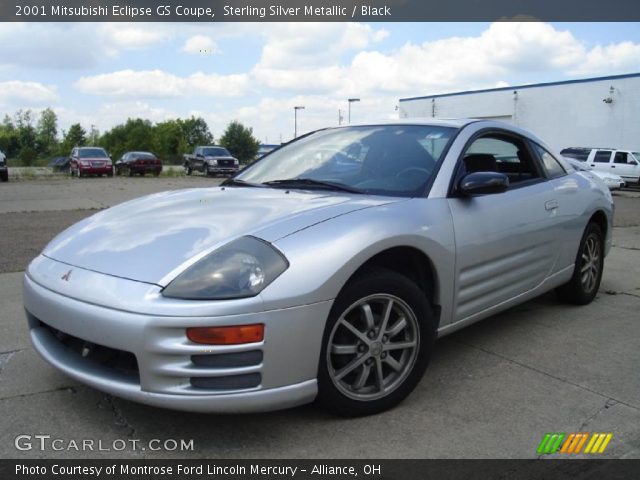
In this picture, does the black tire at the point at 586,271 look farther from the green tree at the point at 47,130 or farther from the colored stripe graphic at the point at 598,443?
the green tree at the point at 47,130

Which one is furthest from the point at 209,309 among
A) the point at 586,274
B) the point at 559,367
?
the point at 586,274

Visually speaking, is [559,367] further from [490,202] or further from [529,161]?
[529,161]

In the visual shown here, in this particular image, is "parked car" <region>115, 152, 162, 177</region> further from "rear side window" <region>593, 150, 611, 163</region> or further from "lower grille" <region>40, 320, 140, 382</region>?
"lower grille" <region>40, 320, 140, 382</region>

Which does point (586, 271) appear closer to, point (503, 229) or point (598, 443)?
point (503, 229)

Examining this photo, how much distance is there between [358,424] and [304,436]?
263mm

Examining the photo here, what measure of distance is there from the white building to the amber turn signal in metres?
27.7

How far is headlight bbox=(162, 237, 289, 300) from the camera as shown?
228cm

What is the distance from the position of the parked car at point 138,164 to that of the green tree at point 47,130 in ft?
230

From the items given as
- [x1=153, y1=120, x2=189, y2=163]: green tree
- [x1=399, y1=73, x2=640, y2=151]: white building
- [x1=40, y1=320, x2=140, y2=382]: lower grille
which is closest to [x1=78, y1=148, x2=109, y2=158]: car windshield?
[x1=399, y1=73, x2=640, y2=151]: white building

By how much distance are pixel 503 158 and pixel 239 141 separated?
6412 cm

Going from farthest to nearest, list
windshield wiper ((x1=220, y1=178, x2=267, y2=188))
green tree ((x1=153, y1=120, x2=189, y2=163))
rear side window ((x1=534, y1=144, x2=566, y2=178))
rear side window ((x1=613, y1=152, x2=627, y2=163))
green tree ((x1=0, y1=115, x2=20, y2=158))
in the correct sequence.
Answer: green tree ((x1=0, y1=115, x2=20, y2=158)), green tree ((x1=153, y1=120, x2=189, y2=163)), rear side window ((x1=613, y1=152, x2=627, y2=163)), rear side window ((x1=534, y1=144, x2=566, y2=178)), windshield wiper ((x1=220, y1=178, x2=267, y2=188))

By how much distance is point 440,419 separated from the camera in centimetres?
270

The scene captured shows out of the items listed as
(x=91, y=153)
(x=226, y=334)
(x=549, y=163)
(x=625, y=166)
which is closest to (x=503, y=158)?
(x=549, y=163)
